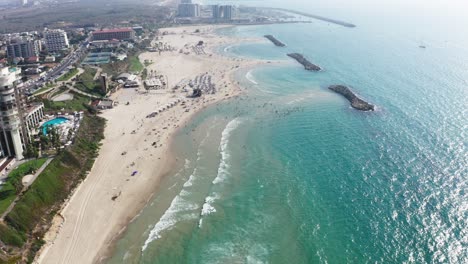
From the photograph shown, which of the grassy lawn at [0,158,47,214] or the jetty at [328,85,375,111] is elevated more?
the jetty at [328,85,375,111]

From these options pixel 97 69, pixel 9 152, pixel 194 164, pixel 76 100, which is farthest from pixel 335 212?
pixel 97 69

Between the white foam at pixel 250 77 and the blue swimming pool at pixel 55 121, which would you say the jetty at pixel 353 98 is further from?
the blue swimming pool at pixel 55 121

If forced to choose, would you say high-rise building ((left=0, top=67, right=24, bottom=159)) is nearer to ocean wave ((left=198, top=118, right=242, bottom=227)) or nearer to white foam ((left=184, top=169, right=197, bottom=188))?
white foam ((left=184, top=169, right=197, bottom=188))

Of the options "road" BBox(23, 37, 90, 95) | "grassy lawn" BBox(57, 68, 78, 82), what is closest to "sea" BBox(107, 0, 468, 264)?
"grassy lawn" BBox(57, 68, 78, 82)

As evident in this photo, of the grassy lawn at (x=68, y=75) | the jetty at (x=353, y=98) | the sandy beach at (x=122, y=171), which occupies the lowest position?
the sandy beach at (x=122, y=171)

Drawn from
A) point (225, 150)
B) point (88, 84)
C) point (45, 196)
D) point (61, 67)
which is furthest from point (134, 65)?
point (45, 196)

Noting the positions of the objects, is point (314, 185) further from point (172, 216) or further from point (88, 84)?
point (88, 84)

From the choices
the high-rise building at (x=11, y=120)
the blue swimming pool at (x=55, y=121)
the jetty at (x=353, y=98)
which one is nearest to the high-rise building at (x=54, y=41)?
the blue swimming pool at (x=55, y=121)
